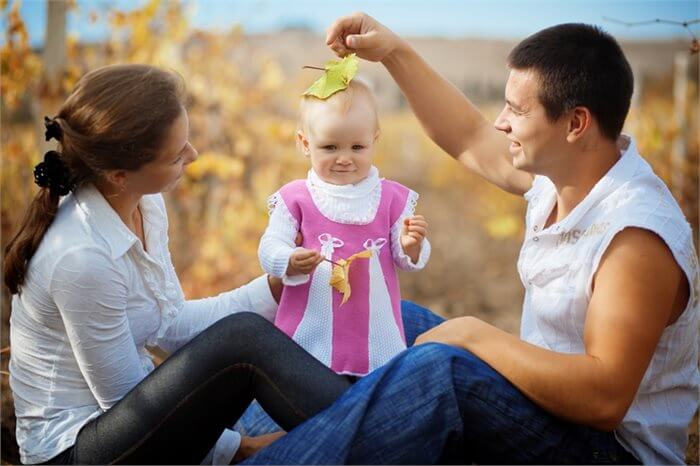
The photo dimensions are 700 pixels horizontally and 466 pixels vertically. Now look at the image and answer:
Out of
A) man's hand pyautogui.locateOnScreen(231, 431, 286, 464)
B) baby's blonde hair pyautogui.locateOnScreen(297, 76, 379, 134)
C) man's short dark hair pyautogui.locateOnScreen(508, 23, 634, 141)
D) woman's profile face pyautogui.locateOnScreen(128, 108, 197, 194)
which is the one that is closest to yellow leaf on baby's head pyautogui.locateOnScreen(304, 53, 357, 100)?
baby's blonde hair pyautogui.locateOnScreen(297, 76, 379, 134)

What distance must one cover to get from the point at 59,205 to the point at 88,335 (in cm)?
36

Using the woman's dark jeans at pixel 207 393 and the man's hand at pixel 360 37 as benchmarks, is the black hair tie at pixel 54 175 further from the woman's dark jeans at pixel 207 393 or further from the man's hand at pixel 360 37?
the man's hand at pixel 360 37

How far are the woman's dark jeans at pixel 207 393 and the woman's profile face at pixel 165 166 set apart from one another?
408 mm

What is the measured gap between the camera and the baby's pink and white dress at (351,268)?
2.38 metres

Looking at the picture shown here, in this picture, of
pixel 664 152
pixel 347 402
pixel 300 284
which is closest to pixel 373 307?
pixel 300 284

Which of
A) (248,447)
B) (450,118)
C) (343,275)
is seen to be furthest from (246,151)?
(248,447)

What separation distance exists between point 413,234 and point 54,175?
91 cm

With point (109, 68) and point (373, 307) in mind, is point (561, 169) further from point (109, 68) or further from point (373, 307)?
point (109, 68)

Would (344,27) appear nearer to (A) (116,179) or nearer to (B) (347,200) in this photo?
(B) (347,200)

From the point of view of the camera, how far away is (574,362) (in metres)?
2.02

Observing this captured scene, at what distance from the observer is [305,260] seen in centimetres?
229

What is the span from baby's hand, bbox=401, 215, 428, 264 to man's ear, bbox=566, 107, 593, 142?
43 centimetres

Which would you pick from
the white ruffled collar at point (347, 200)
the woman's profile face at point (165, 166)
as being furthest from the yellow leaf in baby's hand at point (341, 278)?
the woman's profile face at point (165, 166)

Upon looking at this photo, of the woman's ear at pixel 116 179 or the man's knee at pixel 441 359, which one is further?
the woman's ear at pixel 116 179
